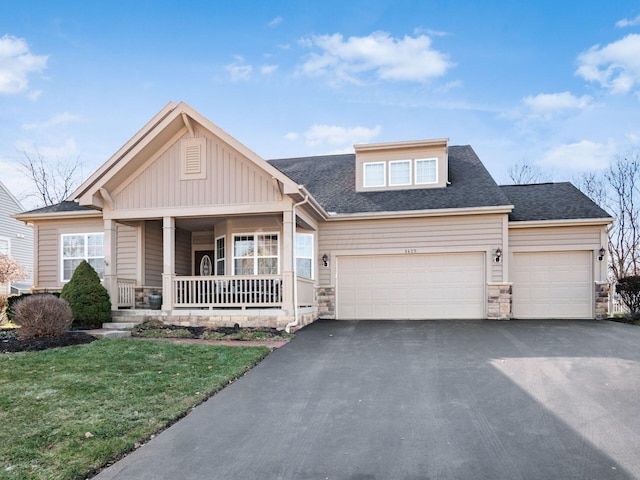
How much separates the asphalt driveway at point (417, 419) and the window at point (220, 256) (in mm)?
5597

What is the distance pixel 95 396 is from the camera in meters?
5.39

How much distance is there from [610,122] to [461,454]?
2549 centimetres

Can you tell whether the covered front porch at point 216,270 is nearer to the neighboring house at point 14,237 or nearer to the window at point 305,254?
the window at point 305,254

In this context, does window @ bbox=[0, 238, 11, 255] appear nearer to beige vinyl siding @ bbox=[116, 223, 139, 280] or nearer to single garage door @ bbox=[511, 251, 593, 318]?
beige vinyl siding @ bbox=[116, 223, 139, 280]

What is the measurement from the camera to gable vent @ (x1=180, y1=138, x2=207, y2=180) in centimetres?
1116

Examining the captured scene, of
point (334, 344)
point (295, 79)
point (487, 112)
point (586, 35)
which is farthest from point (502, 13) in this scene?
point (334, 344)

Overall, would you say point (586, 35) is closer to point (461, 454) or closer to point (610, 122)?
→ point (610, 122)

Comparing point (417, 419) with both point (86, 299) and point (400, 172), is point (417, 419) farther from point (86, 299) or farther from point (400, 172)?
point (400, 172)

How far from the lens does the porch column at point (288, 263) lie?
10508mm

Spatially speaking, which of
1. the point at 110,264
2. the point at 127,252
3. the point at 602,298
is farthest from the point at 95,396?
the point at 602,298

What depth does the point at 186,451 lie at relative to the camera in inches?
157

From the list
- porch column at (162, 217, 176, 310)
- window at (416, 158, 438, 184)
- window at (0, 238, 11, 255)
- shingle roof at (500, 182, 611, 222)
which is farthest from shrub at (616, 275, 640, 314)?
window at (0, 238, 11, 255)

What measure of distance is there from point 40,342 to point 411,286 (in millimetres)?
9175

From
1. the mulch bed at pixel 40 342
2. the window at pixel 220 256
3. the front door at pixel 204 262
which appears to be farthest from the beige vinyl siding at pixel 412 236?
the mulch bed at pixel 40 342
